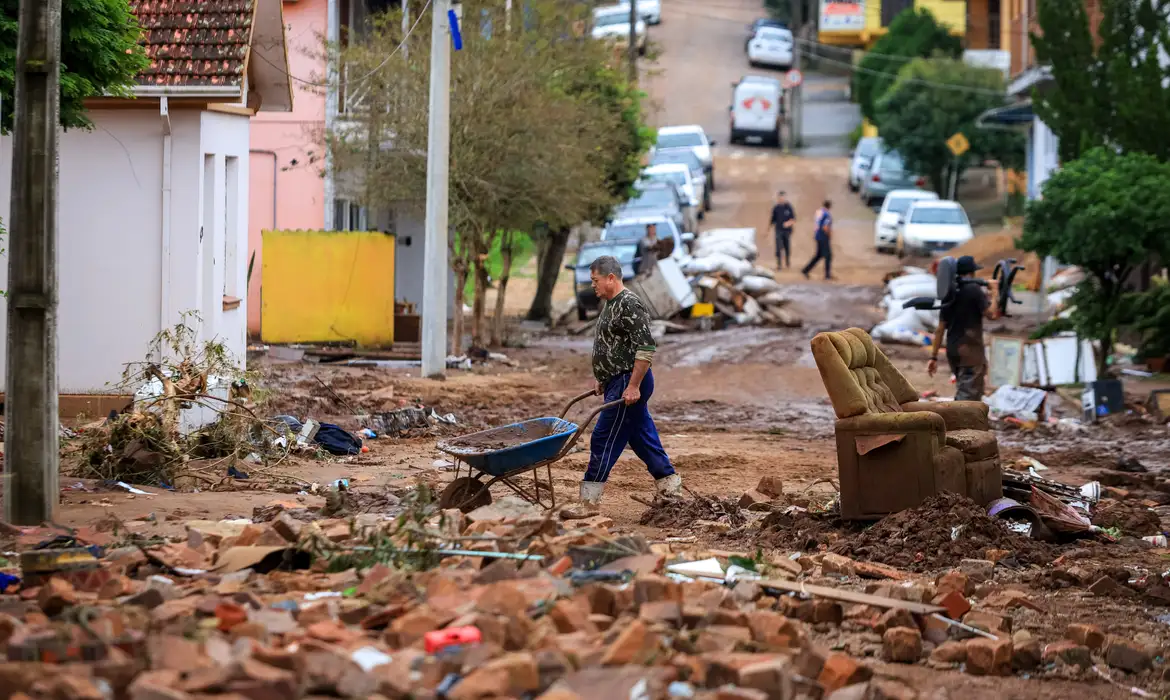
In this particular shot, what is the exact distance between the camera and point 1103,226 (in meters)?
18.4

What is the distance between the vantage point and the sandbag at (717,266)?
3022 centimetres

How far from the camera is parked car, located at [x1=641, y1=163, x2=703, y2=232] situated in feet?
129

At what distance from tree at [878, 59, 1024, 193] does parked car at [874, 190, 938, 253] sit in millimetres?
5852

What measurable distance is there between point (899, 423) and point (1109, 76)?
715 inches

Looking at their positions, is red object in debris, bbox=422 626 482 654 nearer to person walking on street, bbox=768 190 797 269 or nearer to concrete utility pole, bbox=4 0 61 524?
concrete utility pole, bbox=4 0 61 524

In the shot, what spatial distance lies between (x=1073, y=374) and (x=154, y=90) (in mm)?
12676

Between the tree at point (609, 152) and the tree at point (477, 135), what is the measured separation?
12.0 feet

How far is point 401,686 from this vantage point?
519 cm

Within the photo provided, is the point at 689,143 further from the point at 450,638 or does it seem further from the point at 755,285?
the point at 450,638

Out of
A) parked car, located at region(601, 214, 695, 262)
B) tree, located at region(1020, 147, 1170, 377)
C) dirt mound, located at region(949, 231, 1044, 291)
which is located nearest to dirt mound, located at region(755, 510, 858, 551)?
tree, located at region(1020, 147, 1170, 377)

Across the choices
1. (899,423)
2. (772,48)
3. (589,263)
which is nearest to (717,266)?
(589,263)

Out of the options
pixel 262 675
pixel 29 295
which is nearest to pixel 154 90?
pixel 29 295

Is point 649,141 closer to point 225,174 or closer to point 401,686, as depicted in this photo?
point 225,174

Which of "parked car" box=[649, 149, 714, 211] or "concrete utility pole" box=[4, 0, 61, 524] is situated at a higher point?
"parked car" box=[649, 149, 714, 211]
